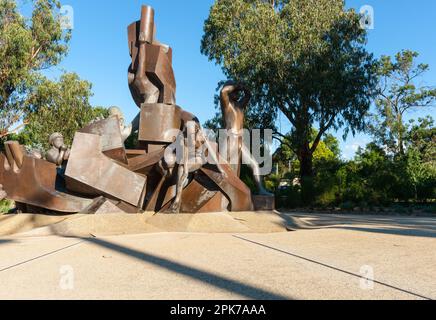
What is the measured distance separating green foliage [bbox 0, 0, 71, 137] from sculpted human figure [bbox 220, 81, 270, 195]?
14367 millimetres

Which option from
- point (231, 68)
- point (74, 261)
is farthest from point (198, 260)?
point (231, 68)

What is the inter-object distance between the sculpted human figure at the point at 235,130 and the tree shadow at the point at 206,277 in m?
4.72

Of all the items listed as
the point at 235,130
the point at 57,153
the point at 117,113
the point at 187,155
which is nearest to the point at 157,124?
the point at 117,113

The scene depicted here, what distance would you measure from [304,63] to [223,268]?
18.7m

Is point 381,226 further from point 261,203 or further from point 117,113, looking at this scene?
point 117,113

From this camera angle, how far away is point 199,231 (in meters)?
6.92

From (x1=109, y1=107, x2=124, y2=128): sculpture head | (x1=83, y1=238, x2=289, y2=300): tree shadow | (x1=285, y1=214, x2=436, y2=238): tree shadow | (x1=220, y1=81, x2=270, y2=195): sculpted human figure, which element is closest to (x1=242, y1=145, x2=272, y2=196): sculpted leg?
(x1=220, y1=81, x2=270, y2=195): sculpted human figure

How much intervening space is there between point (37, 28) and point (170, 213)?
19638 mm

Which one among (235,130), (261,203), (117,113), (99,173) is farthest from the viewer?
(235,130)

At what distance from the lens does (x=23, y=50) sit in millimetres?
19062

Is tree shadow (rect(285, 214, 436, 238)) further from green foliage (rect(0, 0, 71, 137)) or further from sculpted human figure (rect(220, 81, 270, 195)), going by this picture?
green foliage (rect(0, 0, 71, 137))

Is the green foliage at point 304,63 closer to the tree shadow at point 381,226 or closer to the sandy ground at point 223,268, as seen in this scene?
the tree shadow at point 381,226

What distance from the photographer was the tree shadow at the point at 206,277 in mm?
2730

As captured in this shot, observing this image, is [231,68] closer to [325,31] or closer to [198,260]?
[325,31]
